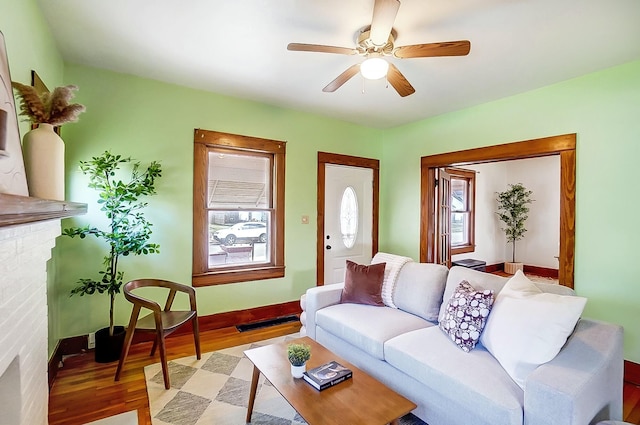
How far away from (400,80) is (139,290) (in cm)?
316

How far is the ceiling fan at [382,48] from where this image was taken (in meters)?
1.74

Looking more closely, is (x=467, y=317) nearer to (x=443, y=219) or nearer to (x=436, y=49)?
(x=436, y=49)

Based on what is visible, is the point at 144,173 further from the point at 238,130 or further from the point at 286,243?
the point at 286,243

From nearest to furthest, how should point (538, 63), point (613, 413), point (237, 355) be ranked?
point (613, 413) < point (538, 63) < point (237, 355)

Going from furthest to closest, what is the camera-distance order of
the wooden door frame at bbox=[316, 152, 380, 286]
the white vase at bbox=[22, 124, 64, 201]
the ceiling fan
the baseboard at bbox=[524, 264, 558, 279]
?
the baseboard at bbox=[524, 264, 558, 279], the wooden door frame at bbox=[316, 152, 380, 286], the ceiling fan, the white vase at bbox=[22, 124, 64, 201]

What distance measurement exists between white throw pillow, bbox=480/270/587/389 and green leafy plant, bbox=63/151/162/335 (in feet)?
9.12

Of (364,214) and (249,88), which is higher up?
(249,88)

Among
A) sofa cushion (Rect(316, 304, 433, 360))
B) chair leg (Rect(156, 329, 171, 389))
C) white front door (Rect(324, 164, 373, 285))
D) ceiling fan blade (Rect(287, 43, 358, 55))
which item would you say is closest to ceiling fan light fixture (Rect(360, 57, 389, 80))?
ceiling fan blade (Rect(287, 43, 358, 55))

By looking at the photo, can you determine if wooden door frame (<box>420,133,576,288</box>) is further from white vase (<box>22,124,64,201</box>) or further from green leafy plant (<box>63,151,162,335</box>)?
white vase (<box>22,124,64,201</box>)

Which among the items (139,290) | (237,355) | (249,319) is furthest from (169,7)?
(249,319)

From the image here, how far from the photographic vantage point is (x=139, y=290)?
10.4 feet

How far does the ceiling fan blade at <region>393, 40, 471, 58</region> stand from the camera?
1.94m

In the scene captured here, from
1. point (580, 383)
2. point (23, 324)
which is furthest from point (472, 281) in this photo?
point (23, 324)

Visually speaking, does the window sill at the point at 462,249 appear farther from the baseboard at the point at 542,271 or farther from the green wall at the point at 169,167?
the green wall at the point at 169,167
